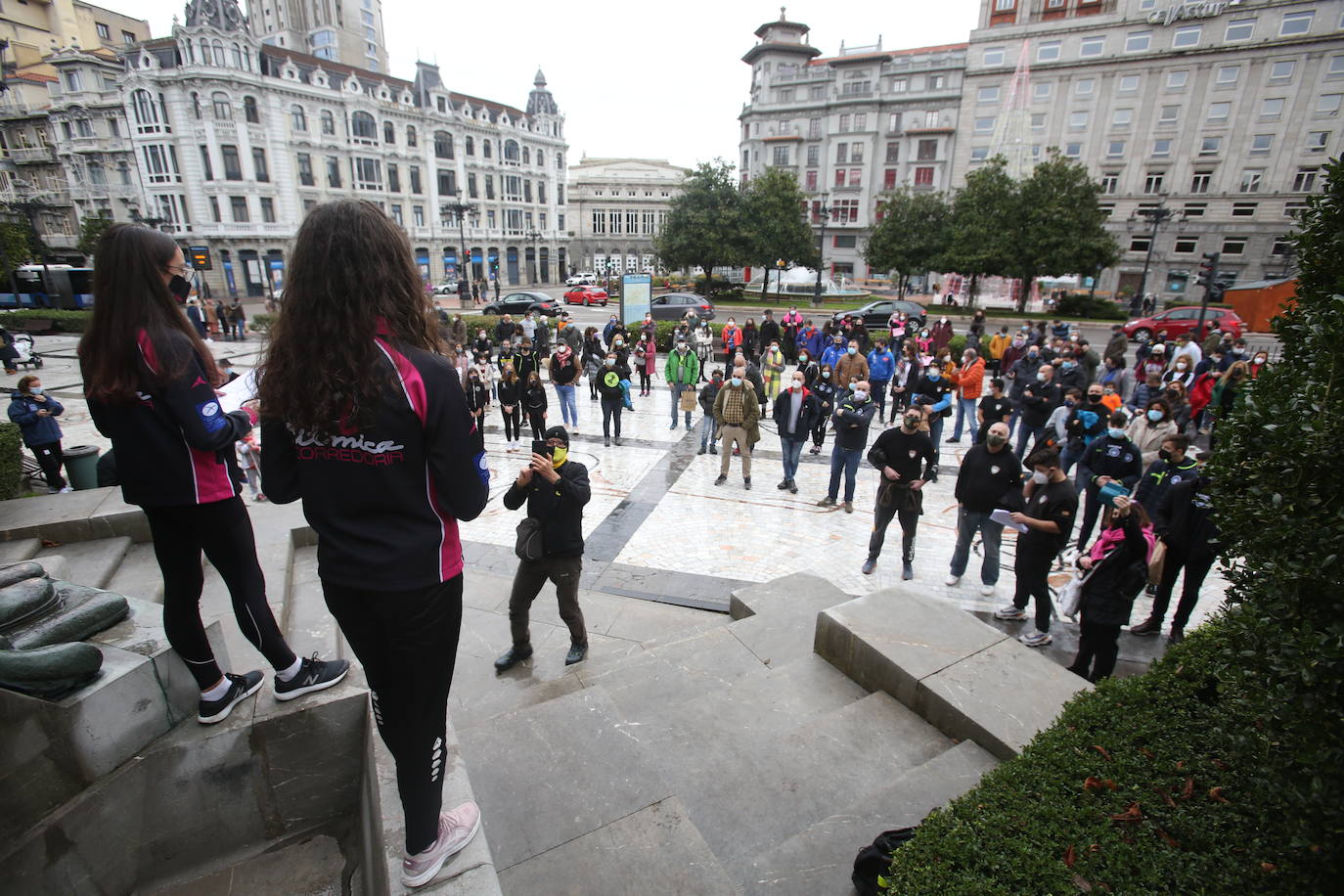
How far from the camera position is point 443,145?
5519cm

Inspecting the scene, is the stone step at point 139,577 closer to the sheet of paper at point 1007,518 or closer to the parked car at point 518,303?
the sheet of paper at point 1007,518

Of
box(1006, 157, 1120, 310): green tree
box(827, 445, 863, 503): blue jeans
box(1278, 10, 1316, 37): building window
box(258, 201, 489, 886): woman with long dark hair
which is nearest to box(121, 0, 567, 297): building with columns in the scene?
box(1006, 157, 1120, 310): green tree

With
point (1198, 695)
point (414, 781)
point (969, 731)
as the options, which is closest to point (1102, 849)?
point (1198, 695)

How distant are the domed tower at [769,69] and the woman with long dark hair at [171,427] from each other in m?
66.7

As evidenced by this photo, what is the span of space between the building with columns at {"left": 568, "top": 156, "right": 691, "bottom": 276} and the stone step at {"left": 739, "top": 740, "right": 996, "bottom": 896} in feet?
263

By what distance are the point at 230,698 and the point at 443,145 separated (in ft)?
204

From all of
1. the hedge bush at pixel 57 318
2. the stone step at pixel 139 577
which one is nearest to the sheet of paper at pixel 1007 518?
the stone step at pixel 139 577

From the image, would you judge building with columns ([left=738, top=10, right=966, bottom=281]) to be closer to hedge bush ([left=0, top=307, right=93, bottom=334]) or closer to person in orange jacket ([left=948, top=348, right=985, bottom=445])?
person in orange jacket ([left=948, top=348, right=985, bottom=445])

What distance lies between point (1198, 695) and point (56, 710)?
481cm

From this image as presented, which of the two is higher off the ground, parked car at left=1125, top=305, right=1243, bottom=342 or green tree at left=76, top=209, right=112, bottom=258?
green tree at left=76, top=209, right=112, bottom=258

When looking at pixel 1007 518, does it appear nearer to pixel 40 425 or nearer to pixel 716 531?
pixel 716 531

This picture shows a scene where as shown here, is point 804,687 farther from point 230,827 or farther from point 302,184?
point 302,184

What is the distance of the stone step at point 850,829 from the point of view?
2.75m

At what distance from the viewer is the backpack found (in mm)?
2553
